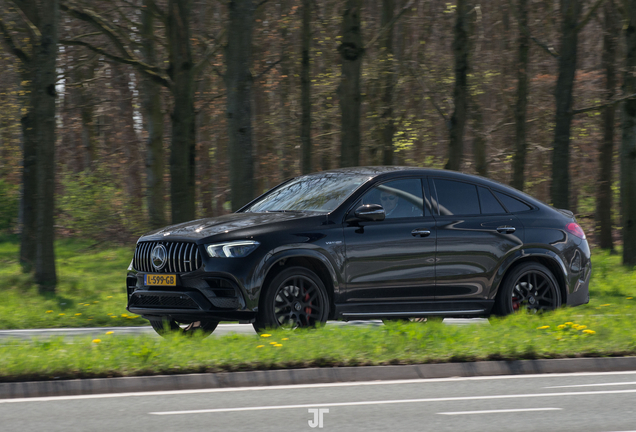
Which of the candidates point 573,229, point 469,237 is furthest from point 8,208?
point 573,229

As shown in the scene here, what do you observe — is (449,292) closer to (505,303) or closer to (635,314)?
(505,303)

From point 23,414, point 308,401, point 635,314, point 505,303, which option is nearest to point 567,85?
point 635,314

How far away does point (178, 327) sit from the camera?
948 cm

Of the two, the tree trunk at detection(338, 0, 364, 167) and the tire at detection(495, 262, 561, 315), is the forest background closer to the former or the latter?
the tree trunk at detection(338, 0, 364, 167)

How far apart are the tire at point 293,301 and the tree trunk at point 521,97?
39.0 ft

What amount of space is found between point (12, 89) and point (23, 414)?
19.4m

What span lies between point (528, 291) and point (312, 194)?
272 centimetres

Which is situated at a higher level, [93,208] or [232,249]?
[93,208]

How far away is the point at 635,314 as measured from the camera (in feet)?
35.9

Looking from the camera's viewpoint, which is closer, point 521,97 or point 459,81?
point 459,81

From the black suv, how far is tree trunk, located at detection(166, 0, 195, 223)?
7.39 metres

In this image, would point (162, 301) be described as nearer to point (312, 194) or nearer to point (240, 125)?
point (312, 194)

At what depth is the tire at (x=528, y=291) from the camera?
9.92m

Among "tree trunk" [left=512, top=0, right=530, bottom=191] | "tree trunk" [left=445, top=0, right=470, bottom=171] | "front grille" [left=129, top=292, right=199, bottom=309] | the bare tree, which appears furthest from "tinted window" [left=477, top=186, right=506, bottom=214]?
"tree trunk" [left=512, top=0, right=530, bottom=191]
